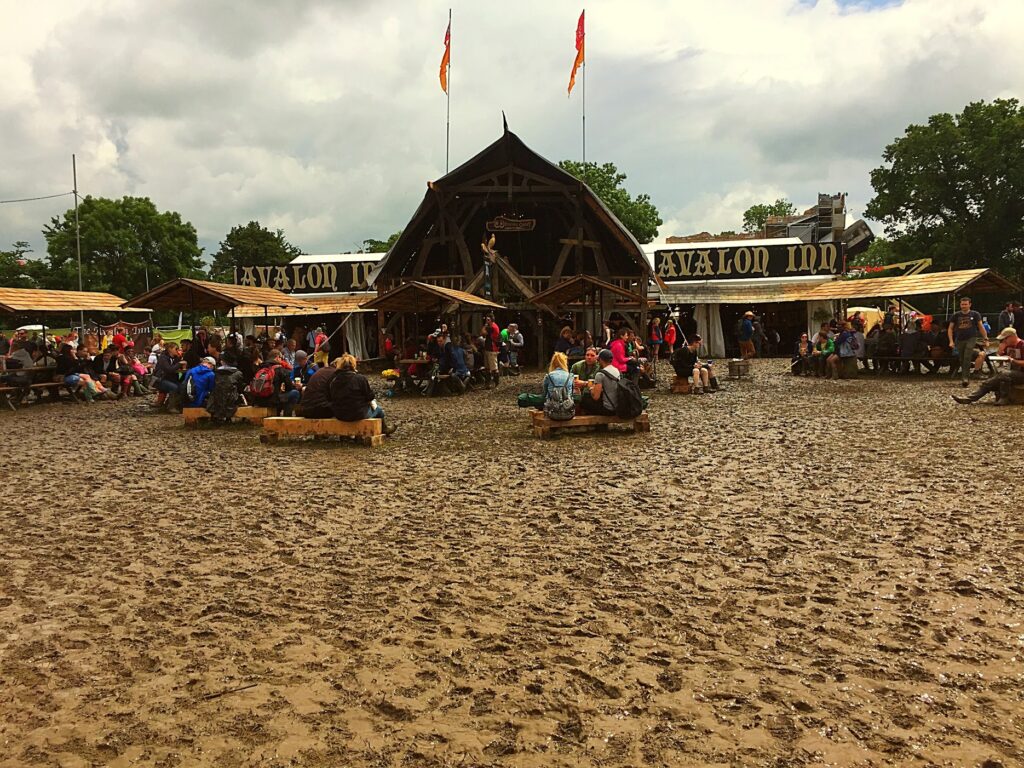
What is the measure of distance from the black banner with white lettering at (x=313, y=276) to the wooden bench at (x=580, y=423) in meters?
21.7

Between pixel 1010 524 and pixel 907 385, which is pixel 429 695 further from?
pixel 907 385

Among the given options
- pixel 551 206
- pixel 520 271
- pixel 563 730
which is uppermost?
pixel 551 206

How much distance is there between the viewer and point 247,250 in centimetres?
6656

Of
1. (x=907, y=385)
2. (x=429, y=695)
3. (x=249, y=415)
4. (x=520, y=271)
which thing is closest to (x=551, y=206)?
(x=520, y=271)

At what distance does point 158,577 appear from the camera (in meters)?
4.71

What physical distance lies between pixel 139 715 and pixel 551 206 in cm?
2332

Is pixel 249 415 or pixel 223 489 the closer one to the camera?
pixel 223 489

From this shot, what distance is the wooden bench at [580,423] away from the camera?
33.0 ft

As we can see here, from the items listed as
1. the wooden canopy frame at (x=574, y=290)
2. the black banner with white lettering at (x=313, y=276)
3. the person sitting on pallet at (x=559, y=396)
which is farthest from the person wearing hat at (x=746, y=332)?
the person sitting on pallet at (x=559, y=396)

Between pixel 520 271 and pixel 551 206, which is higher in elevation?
pixel 551 206

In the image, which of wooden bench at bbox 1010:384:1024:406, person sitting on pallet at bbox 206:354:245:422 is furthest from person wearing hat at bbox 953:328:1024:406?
person sitting on pallet at bbox 206:354:245:422

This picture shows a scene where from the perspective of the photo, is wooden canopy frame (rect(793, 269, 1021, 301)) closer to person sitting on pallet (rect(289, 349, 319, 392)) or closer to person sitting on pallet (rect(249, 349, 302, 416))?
person sitting on pallet (rect(289, 349, 319, 392))

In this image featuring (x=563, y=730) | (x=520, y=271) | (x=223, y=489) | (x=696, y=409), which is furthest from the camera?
(x=520, y=271)

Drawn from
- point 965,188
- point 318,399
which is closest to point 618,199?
point 965,188
